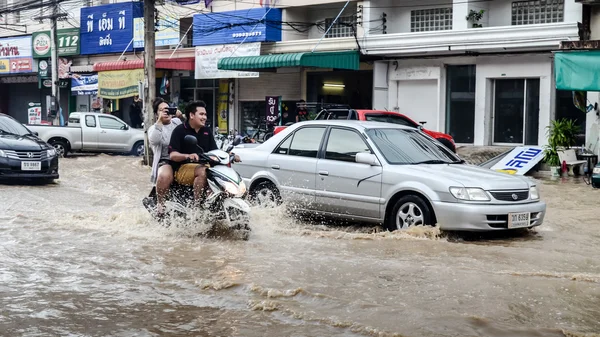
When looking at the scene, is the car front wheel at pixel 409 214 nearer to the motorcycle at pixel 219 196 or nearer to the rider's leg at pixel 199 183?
the motorcycle at pixel 219 196

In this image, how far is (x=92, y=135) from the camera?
82.9 ft

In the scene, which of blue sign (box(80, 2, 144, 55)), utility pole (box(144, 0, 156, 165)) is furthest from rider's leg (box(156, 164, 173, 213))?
blue sign (box(80, 2, 144, 55))

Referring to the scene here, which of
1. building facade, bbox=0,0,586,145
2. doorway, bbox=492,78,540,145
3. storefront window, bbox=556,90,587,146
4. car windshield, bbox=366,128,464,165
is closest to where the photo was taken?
car windshield, bbox=366,128,464,165

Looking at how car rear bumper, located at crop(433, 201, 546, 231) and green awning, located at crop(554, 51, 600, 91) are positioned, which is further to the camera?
green awning, located at crop(554, 51, 600, 91)

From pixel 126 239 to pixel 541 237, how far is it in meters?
5.15

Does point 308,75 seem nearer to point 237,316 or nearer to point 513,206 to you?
point 513,206

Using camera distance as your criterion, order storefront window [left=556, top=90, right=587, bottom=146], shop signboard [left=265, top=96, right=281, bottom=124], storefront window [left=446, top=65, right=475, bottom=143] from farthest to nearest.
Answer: shop signboard [left=265, top=96, right=281, bottom=124], storefront window [left=446, top=65, right=475, bottom=143], storefront window [left=556, top=90, right=587, bottom=146]

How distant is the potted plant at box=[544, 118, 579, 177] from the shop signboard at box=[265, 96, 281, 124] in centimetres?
1038

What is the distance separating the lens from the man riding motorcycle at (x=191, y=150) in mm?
9047

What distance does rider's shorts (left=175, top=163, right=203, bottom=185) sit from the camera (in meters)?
9.20

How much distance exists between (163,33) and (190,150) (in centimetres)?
2255

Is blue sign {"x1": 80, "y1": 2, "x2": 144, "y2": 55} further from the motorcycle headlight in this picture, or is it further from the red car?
the motorcycle headlight

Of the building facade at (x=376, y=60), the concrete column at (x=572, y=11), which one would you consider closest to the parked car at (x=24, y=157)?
the building facade at (x=376, y=60)

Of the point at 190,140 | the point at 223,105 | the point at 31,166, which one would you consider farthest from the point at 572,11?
the point at 190,140
